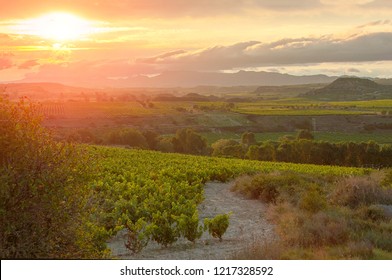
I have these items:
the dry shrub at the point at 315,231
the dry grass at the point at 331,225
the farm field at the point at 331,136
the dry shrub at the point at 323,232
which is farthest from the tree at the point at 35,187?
the farm field at the point at 331,136

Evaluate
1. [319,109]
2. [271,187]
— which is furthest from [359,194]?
[319,109]

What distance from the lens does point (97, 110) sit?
124250mm

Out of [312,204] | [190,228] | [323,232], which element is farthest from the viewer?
[312,204]

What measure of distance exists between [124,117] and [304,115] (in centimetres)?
4164

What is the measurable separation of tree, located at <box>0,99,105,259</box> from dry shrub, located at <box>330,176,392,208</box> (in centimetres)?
1166

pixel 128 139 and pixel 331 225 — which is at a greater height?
pixel 331 225

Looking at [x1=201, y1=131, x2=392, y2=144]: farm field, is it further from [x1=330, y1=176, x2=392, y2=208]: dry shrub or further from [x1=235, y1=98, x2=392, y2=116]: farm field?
[x1=330, y1=176, x2=392, y2=208]: dry shrub

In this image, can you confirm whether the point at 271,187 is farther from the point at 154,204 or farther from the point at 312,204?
the point at 154,204

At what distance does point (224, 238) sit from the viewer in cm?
1595

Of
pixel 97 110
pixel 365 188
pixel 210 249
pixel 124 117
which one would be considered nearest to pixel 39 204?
pixel 210 249

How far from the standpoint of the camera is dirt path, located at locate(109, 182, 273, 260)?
13641 mm

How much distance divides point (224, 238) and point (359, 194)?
248 inches

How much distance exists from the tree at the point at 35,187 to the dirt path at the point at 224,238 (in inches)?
140
